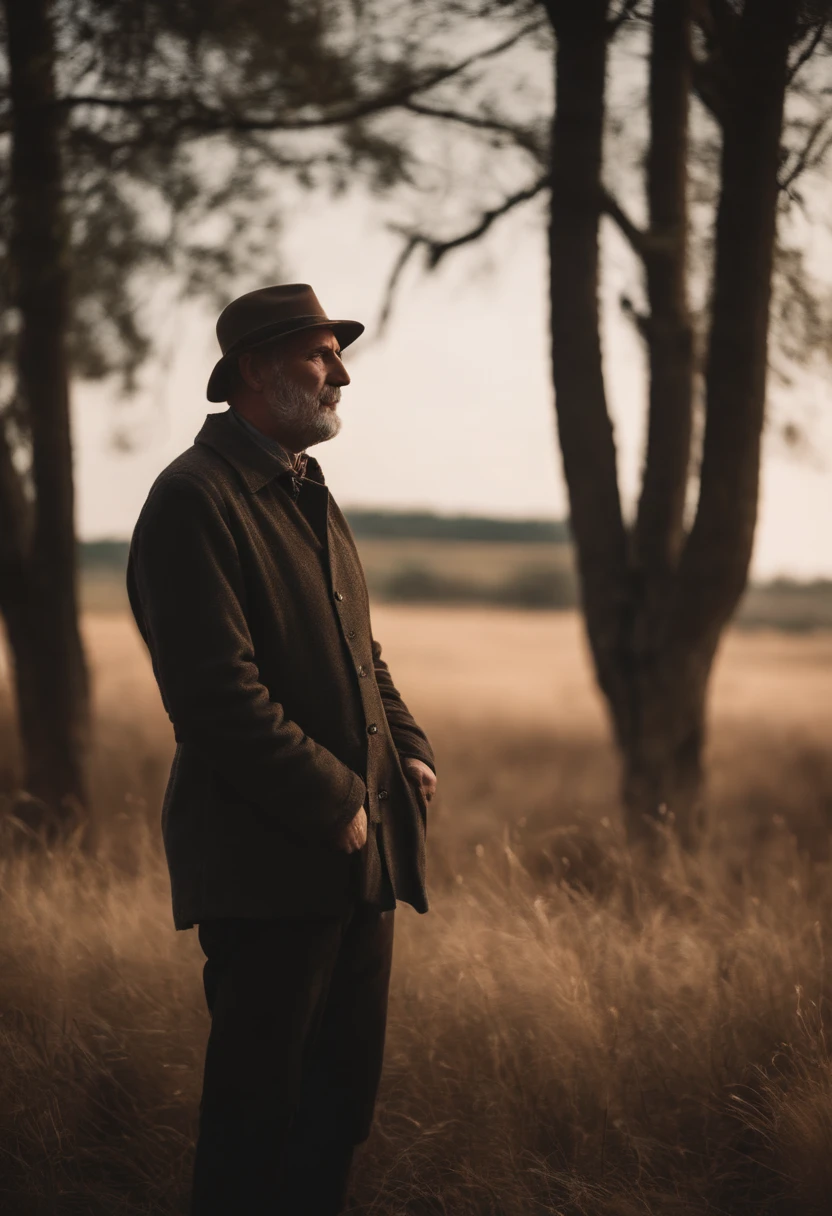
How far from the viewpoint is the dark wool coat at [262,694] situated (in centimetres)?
220

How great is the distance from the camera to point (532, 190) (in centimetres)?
508

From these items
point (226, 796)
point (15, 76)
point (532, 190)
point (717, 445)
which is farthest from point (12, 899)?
point (15, 76)

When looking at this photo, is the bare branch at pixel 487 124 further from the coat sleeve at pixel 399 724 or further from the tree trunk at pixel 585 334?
the coat sleeve at pixel 399 724

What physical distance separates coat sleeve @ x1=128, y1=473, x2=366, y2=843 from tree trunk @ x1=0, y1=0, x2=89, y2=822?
3.76 metres

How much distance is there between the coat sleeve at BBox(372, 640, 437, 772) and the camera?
8.96 ft

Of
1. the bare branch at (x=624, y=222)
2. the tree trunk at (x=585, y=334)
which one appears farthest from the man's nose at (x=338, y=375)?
the bare branch at (x=624, y=222)

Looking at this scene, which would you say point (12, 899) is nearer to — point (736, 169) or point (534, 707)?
point (736, 169)

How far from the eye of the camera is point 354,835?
92.0 inches

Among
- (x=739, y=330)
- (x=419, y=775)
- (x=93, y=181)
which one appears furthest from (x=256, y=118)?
(x=419, y=775)

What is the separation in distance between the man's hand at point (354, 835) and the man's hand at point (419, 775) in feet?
0.93

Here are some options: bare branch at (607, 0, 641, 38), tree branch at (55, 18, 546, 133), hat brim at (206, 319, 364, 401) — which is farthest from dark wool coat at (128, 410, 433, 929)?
tree branch at (55, 18, 546, 133)

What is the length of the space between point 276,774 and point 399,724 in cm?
62

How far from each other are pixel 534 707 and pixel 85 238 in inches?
403

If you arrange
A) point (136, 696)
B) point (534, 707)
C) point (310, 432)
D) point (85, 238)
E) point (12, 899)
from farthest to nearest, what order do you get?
point (534, 707), point (136, 696), point (85, 238), point (12, 899), point (310, 432)
